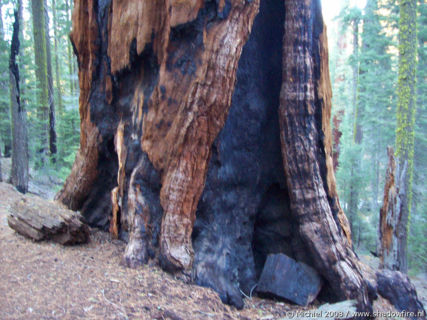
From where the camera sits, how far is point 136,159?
15.0 feet

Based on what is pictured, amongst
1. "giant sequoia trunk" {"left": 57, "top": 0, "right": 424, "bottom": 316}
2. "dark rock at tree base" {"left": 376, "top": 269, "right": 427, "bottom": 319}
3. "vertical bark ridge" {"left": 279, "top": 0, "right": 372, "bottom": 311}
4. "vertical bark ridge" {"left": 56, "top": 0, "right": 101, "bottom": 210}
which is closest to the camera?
"giant sequoia trunk" {"left": 57, "top": 0, "right": 424, "bottom": 316}

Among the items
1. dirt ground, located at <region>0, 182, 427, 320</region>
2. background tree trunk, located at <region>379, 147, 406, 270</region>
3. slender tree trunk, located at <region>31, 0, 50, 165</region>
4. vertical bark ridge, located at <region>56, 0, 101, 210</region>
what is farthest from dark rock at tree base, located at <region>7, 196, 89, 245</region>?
slender tree trunk, located at <region>31, 0, 50, 165</region>

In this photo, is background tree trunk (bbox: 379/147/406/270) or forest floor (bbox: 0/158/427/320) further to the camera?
background tree trunk (bbox: 379/147/406/270)

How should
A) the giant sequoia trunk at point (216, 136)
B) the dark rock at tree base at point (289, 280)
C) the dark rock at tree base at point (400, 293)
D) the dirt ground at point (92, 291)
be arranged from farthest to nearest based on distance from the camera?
the dark rock at tree base at point (400, 293) < the dark rock at tree base at point (289, 280) < the giant sequoia trunk at point (216, 136) < the dirt ground at point (92, 291)

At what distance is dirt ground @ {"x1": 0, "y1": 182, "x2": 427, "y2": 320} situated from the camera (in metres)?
2.84

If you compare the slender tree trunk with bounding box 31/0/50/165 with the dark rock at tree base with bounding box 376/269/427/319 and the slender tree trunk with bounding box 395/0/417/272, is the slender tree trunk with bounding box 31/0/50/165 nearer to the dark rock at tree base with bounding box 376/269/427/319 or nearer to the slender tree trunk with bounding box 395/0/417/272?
the slender tree trunk with bounding box 395/0/417/272

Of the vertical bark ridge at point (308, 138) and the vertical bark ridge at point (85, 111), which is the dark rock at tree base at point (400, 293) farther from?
the vertical bark ridge at point (85, 111)

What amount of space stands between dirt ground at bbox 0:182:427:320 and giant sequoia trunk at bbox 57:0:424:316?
29 centimetres

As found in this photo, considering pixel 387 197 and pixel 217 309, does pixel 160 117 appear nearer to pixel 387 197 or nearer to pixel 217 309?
pixel 217 309

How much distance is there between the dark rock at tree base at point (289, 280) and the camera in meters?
4.34

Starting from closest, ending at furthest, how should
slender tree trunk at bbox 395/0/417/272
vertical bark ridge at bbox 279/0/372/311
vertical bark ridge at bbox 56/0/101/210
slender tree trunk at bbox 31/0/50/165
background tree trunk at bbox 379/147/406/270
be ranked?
vertical bark ridge at bbox 279/0/372/311 → vertical bark ridge at bbox 56/0/101/210 → background tree trunk at bbox 379/147/406/270 → slender tree trunk at bbox 395/0/417/272 → slender tree trunk at bbox 31/0/50/165

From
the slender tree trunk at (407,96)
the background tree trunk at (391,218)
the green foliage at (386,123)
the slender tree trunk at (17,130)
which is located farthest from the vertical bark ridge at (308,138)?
the slender tree trunk at (17,130)

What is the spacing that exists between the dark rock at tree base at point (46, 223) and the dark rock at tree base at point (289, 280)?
261 cm

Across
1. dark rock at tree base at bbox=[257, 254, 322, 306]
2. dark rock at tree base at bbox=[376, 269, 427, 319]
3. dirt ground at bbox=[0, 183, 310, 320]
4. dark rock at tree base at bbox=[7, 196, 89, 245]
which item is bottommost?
dark rock at tree base at bbox=[376, 269, 427, 319]
